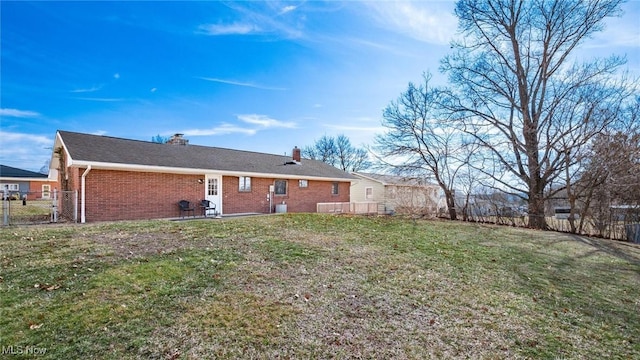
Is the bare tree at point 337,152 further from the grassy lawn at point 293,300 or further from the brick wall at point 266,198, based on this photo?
the grassy lawn at point 293,300

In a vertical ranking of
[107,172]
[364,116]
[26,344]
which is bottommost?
[26,344]

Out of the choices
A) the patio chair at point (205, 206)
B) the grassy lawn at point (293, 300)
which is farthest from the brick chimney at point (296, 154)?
the grassy lawn at point (293, 300)

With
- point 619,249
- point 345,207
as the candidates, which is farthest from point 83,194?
point 619,249

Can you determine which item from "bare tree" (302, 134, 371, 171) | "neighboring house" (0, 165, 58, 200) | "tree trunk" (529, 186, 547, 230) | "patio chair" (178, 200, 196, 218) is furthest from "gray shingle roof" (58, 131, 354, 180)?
"neighboring house" (0, 165, 58, 200)

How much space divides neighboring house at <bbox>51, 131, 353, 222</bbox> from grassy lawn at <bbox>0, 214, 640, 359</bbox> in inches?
175

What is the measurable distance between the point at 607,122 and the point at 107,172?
867 inches

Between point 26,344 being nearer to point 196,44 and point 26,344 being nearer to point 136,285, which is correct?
point 136,285

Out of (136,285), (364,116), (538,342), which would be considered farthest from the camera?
(364,116)

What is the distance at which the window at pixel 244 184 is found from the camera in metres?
17.5

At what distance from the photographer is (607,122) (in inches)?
→ 579

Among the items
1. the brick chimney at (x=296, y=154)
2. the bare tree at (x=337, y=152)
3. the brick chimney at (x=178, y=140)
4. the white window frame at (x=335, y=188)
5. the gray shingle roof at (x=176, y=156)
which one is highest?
the bare tree at (x=337, y=152)

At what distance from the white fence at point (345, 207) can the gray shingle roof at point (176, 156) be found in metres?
2.18

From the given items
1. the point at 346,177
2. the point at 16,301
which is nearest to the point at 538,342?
the point at 16,301

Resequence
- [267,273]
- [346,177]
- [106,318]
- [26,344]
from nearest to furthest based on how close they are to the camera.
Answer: [26,344] < [106,318] < [267,273] < [346,177]
